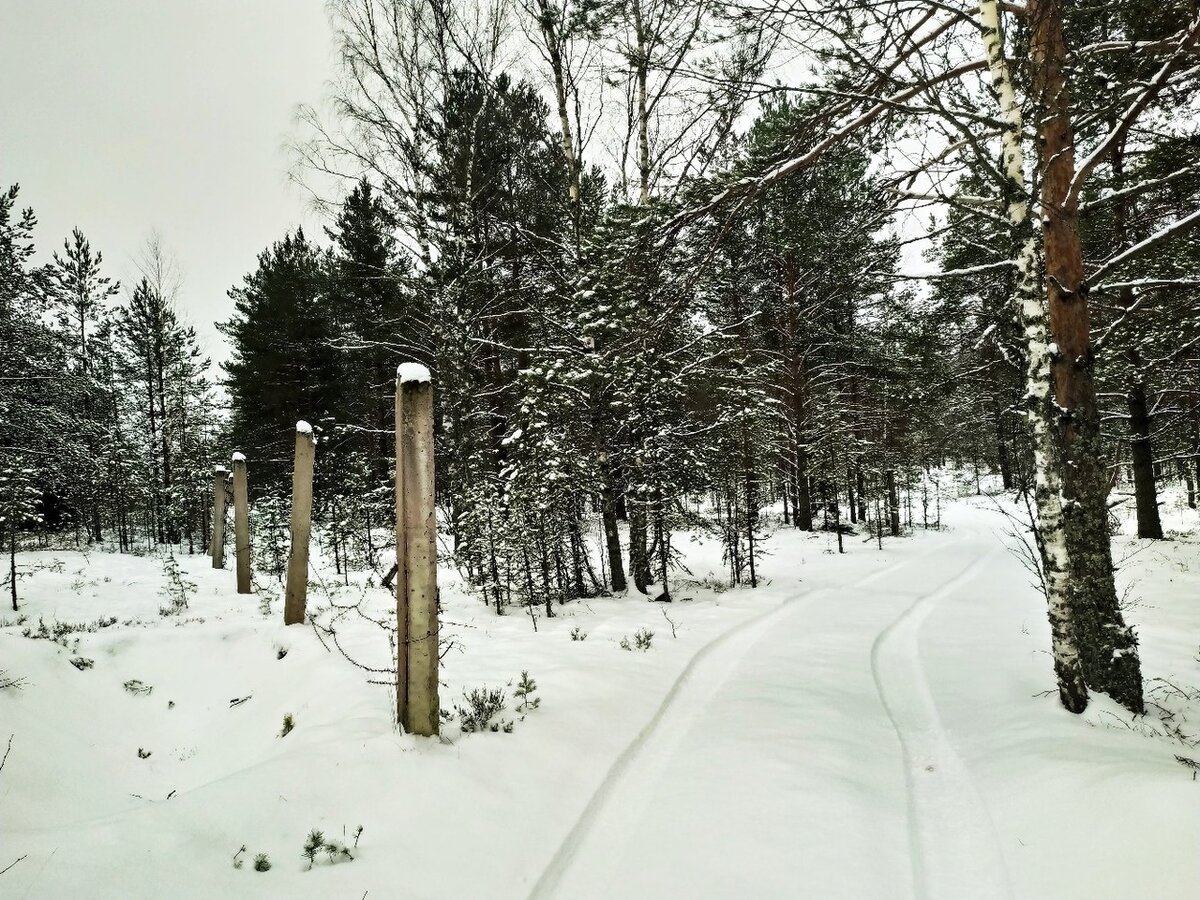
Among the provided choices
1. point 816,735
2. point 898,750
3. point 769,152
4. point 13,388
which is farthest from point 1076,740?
point 13,388

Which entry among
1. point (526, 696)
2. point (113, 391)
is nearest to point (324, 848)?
point (526, 696)

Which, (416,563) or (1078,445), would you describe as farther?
(1078,445)

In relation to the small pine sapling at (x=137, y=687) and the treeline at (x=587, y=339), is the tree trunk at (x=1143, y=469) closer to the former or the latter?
the treeline at (x=587, y=339)

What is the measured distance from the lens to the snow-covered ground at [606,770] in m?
2.82

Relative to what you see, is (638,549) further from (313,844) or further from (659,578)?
(313,844)

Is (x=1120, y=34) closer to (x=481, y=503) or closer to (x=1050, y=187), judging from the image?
(x=1050, y=187)

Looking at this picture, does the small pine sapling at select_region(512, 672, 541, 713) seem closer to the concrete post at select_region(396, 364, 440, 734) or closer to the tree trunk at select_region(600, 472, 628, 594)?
the concrete post at select_region(396, 364, 440, 734)

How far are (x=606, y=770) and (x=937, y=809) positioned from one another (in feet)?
7.69

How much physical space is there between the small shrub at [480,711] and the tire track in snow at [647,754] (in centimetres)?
106

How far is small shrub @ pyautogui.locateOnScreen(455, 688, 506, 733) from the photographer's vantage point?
4300mm

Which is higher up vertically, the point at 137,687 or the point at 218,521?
the point at 218,521

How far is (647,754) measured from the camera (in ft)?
14.7

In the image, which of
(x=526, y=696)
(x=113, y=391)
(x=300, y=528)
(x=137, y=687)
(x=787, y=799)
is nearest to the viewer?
(x=787, y=799)

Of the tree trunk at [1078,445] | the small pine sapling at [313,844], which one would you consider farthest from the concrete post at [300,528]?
the tree trunk at [1078,445]
